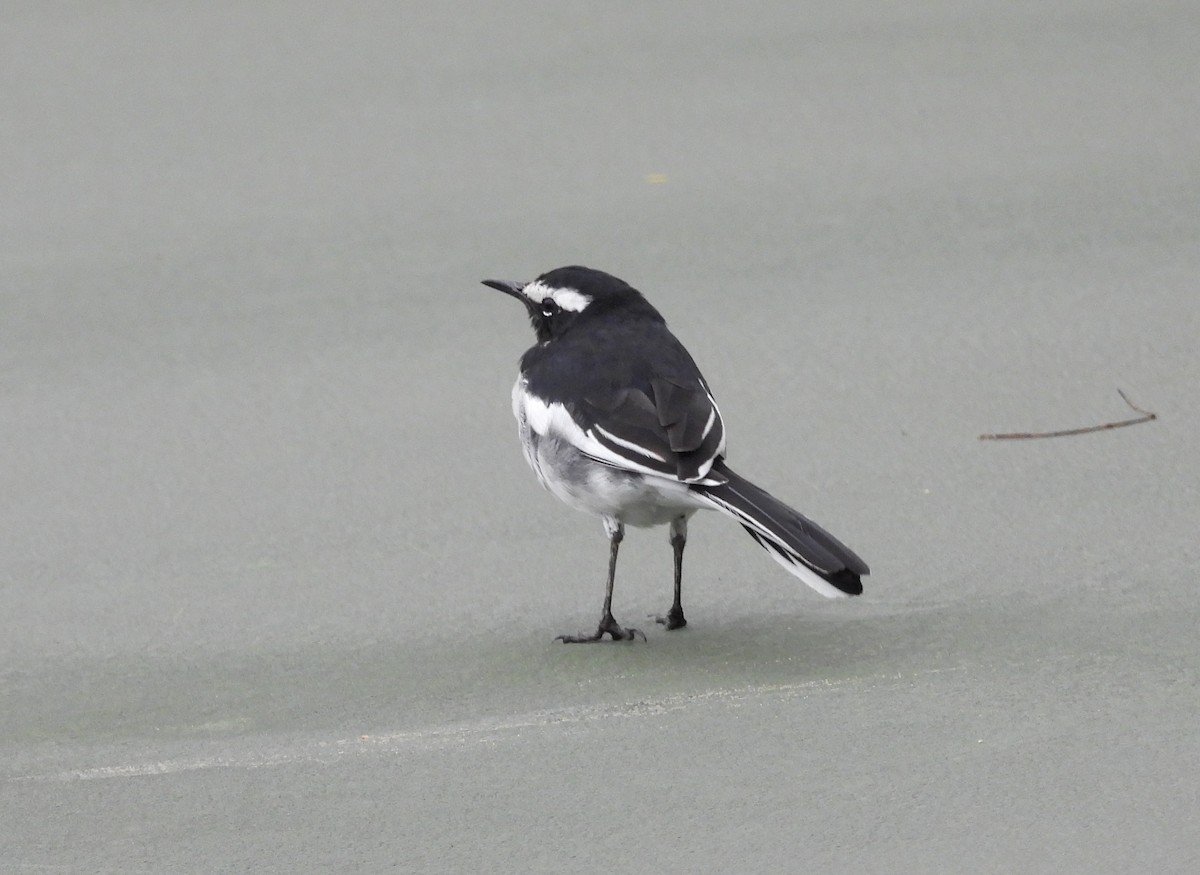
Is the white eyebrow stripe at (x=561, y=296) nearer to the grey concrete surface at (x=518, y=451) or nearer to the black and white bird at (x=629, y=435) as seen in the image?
the black and white bird at (x=629, y=435)

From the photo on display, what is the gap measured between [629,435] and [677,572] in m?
0.53

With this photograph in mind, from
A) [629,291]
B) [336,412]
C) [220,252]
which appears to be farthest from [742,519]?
[220,252]

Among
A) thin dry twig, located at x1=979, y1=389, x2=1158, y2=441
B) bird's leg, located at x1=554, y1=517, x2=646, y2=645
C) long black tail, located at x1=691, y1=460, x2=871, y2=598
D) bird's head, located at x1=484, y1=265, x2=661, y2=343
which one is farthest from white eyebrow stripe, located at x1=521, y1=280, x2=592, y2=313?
thin dry twig, located at x1=979, y1=389, x2=1158, y2=441

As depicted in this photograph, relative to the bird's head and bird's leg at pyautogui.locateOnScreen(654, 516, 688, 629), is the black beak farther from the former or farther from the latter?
bird's leg at pyautogui.locateOnScreen(654, 516, 688, 629)

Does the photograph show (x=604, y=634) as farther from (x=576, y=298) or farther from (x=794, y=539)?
(x=576, y=298)

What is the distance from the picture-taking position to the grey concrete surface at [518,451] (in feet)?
12.6

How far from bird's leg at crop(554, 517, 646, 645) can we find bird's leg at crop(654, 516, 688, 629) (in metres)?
0.09

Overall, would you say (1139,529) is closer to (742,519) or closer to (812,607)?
(812,607)

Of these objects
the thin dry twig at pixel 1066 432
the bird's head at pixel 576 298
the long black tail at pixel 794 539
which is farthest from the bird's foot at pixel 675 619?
the thin dry twig at pixel 1066 432

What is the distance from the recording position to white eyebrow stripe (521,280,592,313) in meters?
5.14

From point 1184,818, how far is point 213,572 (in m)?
2.93

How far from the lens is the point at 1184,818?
140 inches

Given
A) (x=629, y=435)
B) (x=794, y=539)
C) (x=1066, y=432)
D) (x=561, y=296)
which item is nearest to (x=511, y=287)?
(x=561, y=296)

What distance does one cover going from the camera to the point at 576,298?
515cm
